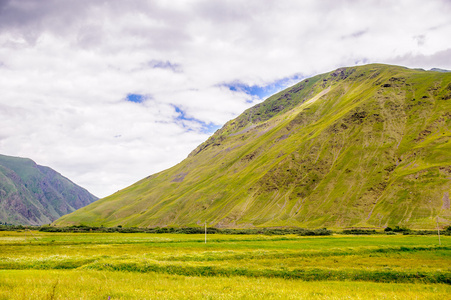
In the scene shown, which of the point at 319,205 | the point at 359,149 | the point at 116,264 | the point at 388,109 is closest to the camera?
the point at 116,264

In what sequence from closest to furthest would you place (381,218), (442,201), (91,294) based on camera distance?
(91,294) → (442,201) → (381,218)

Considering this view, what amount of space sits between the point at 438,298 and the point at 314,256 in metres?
23.9

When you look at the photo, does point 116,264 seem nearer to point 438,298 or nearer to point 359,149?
point 438,298

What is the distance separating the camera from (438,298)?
70.2 feet

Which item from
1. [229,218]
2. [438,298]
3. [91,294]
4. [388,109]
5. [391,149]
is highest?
[388,109]

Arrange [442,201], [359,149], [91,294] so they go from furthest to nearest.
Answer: [359,149]
[442,201]
[91,294]

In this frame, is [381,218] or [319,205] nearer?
[381,218]

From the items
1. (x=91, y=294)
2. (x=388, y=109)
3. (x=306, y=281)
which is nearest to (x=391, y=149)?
(x=388, y=109)

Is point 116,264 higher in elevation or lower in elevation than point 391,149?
lower

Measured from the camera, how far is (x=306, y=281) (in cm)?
2866

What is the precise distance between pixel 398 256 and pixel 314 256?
1374cm

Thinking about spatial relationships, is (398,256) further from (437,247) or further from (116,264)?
(116,264)

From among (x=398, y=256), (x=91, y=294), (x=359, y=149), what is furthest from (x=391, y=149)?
(x=91, y=294)

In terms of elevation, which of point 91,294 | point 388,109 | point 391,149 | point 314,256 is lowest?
point 314,256
